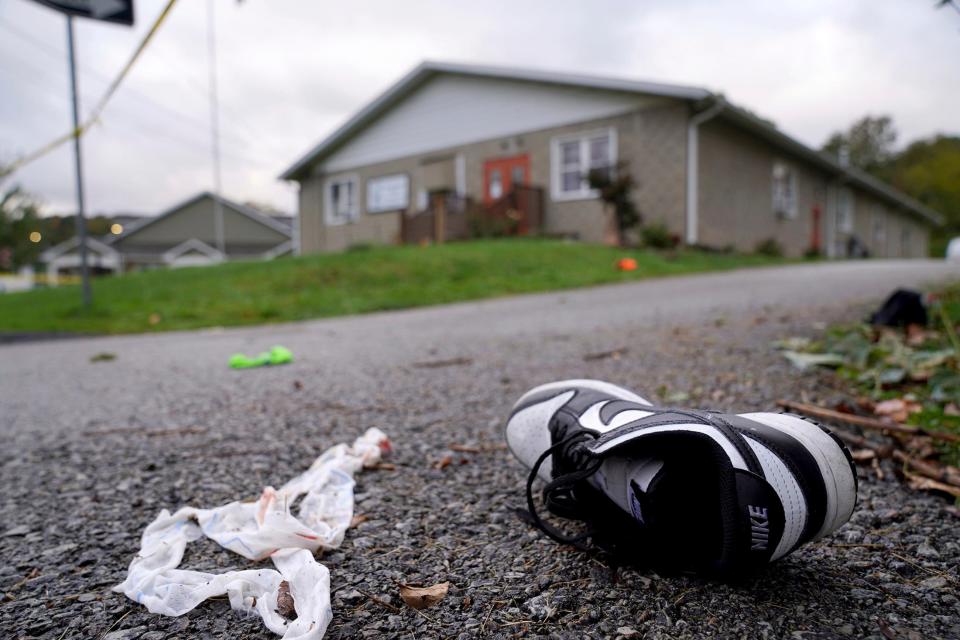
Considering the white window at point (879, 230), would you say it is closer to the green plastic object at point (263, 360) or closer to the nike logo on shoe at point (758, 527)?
the green plastic object at point (263, 360)

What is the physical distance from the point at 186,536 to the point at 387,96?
1547cm

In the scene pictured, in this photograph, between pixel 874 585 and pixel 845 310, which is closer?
pixel 874 585

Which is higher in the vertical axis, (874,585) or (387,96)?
(387,96)

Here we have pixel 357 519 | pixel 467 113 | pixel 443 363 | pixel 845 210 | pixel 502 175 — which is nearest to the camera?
pixel 357 519

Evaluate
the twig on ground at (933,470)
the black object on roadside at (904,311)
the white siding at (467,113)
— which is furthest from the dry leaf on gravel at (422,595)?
the white siding at (467,113)

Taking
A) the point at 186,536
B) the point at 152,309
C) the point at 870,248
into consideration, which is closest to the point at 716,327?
the point at 186,536

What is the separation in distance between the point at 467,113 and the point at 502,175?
181cm

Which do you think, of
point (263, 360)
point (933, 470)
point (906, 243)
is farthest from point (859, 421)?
point (906, 243)

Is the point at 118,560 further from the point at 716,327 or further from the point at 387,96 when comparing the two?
the point at 387,96

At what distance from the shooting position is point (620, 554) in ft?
3.85

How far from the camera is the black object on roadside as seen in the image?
9.05 feet

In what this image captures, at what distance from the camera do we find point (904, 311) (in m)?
2.78

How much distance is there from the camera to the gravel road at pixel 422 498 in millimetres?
987

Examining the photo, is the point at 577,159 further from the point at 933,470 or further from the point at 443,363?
the point at 933,470
